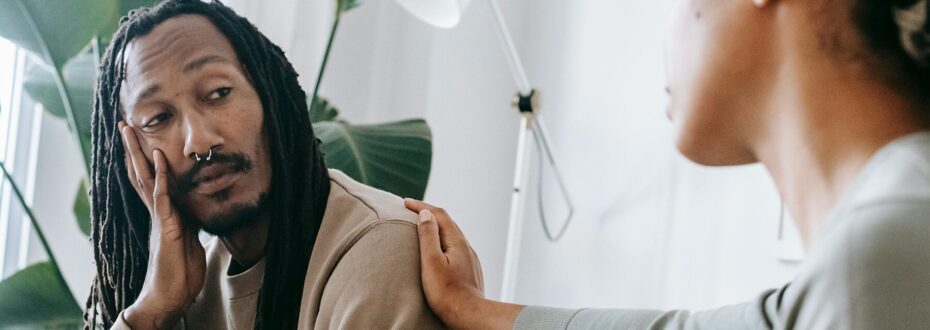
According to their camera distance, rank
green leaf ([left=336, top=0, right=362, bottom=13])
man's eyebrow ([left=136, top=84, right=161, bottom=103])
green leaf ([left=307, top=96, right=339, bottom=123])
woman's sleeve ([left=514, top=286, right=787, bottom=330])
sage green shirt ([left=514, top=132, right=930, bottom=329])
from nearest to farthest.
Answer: sage green shirt ([left=514, top=132, right=930, bottom=329]), woman's sleeve ([left=514, top=286, right=787, bottom=330]), man's eyebrow ([left=136, top=84, right=161, bottom=103]), green leaf ([left=336, top=0, right=362, bottom=13]), green leaf ([left=307, top=96, right=339, bottom=123])

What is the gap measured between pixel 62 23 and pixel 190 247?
1.59 ft

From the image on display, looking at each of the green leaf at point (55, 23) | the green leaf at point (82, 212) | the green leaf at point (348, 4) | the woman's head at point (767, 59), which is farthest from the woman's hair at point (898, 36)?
the green leaf at point (82, 212)

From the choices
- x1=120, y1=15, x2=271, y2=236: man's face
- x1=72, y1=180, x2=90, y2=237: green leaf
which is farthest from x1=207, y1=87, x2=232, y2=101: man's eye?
x1=72, y1=180, x2=90, y2=237: green leaf

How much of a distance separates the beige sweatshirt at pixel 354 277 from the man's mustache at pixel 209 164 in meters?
0.10

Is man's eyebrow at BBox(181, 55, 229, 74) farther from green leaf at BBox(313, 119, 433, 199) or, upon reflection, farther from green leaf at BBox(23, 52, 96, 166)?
green leaf at BBox(23, 52, 96, 166)

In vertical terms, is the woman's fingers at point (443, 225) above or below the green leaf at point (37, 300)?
above

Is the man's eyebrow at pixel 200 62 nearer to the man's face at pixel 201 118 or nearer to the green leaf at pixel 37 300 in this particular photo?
the man's face at pixel 201 118

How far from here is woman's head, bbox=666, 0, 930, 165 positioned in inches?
26.5

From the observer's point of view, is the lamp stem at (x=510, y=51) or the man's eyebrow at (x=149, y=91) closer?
the man's eyebrow at (x=149, y=91)

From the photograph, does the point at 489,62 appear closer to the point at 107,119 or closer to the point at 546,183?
the point at 546,183

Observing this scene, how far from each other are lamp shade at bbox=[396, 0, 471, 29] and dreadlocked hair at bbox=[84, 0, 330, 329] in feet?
1.13

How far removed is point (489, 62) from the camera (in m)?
2.25

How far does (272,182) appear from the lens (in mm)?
988

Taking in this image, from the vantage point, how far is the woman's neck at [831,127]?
0.69m
